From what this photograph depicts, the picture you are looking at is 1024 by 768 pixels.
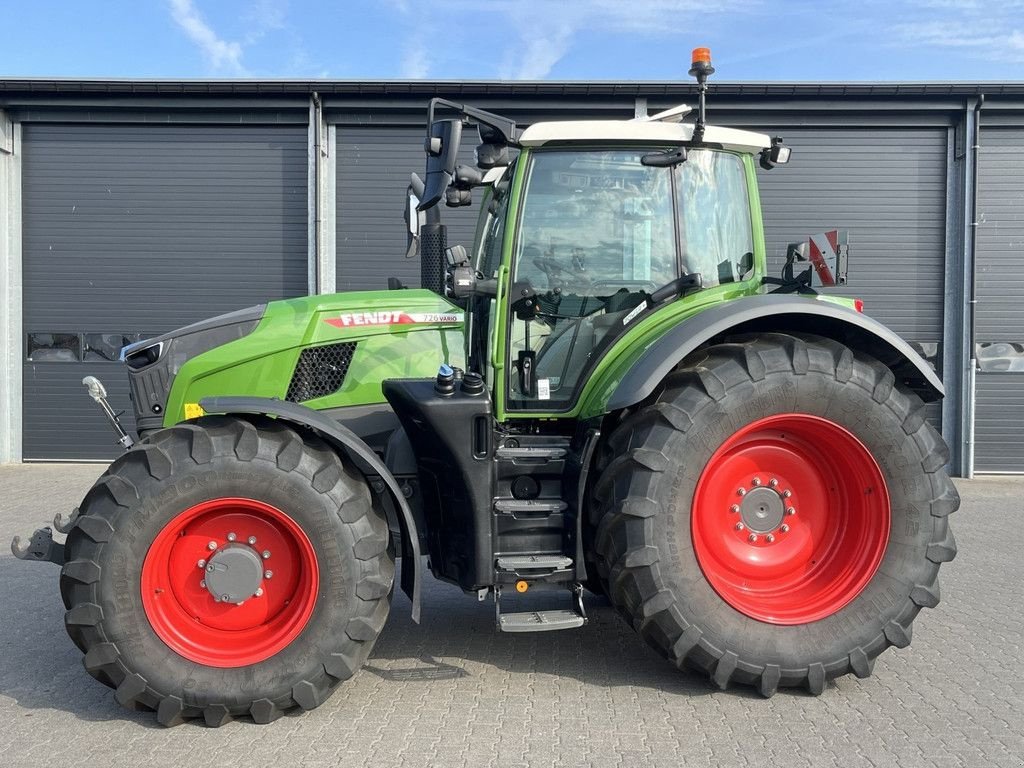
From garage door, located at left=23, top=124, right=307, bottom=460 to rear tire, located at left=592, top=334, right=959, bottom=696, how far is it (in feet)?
27.9

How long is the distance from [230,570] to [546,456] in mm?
1394

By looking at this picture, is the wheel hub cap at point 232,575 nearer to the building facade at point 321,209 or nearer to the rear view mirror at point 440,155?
the rear view mirror at point 440,155

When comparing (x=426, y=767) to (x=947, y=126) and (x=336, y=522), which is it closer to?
(x=336, y=522)

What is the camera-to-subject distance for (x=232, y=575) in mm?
3273

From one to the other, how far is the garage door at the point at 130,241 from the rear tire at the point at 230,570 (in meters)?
8.11

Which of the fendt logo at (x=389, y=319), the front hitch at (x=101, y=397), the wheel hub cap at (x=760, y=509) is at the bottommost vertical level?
the wheel hub cap at (x=760, y=509)

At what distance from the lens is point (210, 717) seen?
10.3 ft

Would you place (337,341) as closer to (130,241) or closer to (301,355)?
(301,355)

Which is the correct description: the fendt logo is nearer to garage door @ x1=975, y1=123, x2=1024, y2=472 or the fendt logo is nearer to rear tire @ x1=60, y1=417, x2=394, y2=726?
rear tire @ x1=60, y1=417, x2=394, y2=726

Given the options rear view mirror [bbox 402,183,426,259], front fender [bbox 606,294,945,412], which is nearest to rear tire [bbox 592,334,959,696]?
front fender [bbox 606,294,945,412]

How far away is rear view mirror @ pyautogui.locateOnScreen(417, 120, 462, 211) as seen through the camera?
323cm

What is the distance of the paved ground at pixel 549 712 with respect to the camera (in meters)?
2.96

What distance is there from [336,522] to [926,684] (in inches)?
105

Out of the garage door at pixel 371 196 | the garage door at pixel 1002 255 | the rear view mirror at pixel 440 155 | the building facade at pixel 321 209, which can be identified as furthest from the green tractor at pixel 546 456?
the garage door at pixel 1002 255
